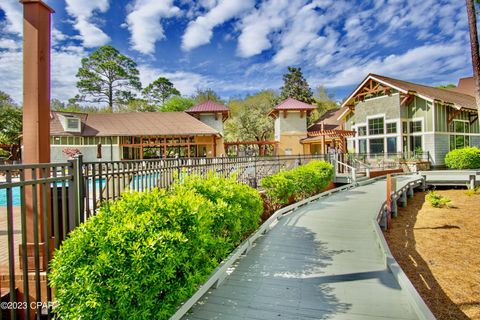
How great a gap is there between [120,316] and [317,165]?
34.6ft

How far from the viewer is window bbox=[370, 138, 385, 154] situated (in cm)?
2242

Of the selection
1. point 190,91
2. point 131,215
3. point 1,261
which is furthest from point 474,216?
point 190,91

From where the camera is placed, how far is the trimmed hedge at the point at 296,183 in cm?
837

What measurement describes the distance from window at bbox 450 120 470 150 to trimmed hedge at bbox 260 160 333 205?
49.4 feet

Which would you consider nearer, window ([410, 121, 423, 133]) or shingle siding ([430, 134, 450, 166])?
shingle siding ([430, 134, 450, 166])

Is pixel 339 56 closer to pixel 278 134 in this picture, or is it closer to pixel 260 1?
pixel 278 134

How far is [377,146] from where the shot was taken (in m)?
22.8

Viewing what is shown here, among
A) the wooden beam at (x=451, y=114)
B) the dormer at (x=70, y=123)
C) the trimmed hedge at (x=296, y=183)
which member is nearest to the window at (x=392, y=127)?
the wooden beam at (x=451, y=114)

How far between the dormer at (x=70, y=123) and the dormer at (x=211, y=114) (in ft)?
34.4

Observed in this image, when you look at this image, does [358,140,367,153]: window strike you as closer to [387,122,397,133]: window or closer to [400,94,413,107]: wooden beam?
[387,122,397,133]: window

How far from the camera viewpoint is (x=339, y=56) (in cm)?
3072

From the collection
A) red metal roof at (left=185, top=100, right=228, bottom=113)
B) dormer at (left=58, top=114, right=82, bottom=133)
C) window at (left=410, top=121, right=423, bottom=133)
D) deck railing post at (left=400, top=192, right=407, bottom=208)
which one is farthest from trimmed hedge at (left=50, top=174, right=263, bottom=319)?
red metal roof at (left=185, top=100, right=228, bottom=113)

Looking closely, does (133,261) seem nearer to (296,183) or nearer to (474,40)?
(296,183)

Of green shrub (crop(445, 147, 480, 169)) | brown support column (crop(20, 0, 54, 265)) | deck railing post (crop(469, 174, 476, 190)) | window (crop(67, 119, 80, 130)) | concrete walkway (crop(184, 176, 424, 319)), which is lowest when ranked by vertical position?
concrete walkway (crop(184, 176, 424, 319))
